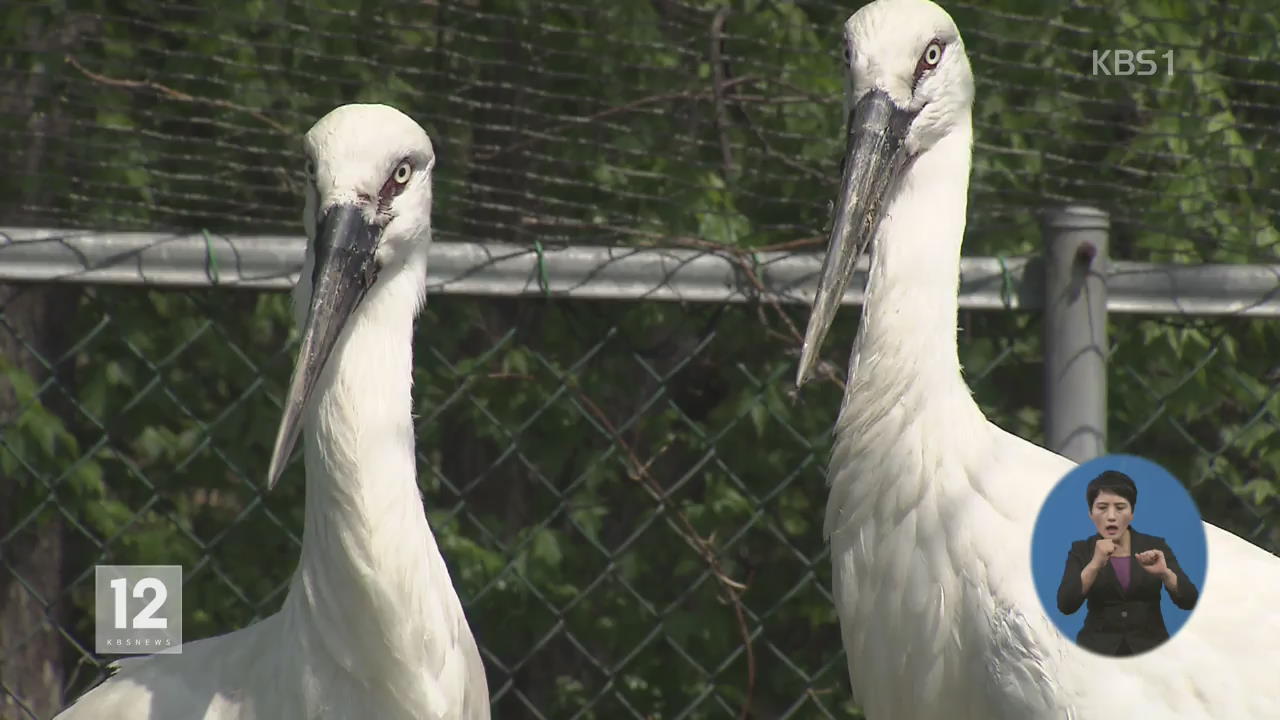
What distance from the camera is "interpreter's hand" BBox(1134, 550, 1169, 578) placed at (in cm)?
238

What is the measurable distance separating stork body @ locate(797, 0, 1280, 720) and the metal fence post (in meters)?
0.39

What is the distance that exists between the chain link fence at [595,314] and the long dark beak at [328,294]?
56.4 inches

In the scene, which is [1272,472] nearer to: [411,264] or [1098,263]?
[1098,263]

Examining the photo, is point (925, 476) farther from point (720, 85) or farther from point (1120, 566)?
point (720, 85)

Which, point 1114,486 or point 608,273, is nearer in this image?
point 1114,486

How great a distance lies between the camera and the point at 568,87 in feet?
Result: 15.1

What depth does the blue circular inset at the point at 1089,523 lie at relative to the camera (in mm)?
2385

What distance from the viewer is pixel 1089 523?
7.84 feet

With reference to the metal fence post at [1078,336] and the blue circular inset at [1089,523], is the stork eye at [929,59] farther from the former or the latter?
the blue circular inset at [1089,523]

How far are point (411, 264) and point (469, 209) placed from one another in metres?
1.85

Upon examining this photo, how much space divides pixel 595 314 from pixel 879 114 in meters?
2.01

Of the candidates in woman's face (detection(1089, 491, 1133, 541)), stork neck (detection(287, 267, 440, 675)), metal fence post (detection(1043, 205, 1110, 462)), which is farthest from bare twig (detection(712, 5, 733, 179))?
woman's face (detection(1089, 491, 1133, 541))

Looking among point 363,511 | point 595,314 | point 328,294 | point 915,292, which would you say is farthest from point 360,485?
point 595,314

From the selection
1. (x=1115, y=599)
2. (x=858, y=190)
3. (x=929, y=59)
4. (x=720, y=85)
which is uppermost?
(x=720, y=85)
